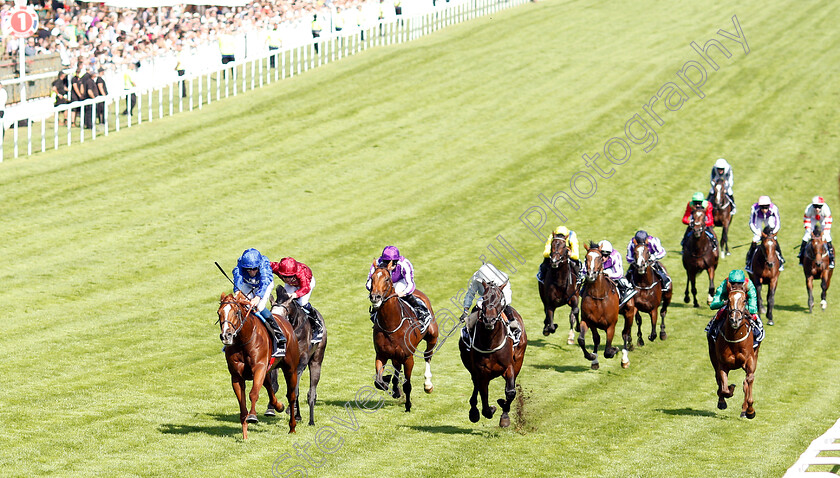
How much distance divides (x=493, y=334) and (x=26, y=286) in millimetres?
12300

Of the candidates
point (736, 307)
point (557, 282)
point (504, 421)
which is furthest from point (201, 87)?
point (736, 307)

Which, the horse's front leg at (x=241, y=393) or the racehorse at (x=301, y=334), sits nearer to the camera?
the horse's front leg at (x=241, y=393)

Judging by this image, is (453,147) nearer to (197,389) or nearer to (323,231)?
(323,231)

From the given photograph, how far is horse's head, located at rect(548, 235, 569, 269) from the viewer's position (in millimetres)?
18406


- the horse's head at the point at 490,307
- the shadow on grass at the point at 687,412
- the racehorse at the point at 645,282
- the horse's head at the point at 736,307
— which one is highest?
the horse's head at the point at 490,307

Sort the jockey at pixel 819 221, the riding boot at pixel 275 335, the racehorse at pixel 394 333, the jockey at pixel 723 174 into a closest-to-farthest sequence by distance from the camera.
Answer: the riding boot at pixel 275 335 < the racehorse at pixel 394 333 < the jockey at pixel 819 221 < the jockey at pixel 723 174

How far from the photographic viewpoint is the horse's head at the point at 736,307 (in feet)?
46.0

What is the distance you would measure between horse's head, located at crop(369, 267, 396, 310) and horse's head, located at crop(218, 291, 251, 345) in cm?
162

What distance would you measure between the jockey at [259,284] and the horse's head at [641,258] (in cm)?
845

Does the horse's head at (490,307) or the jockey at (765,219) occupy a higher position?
the horse's head at (490,307)

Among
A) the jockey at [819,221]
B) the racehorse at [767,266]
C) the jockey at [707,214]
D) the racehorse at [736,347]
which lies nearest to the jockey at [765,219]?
the racehorse at [767,266]

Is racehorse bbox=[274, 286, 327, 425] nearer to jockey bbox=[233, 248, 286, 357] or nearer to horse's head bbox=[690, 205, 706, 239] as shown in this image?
jockey bbox=[233, 248, 286, 357]

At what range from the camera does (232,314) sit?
12.1 meters

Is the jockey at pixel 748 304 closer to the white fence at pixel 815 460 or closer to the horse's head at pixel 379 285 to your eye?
the white fence at pixel 815 460
